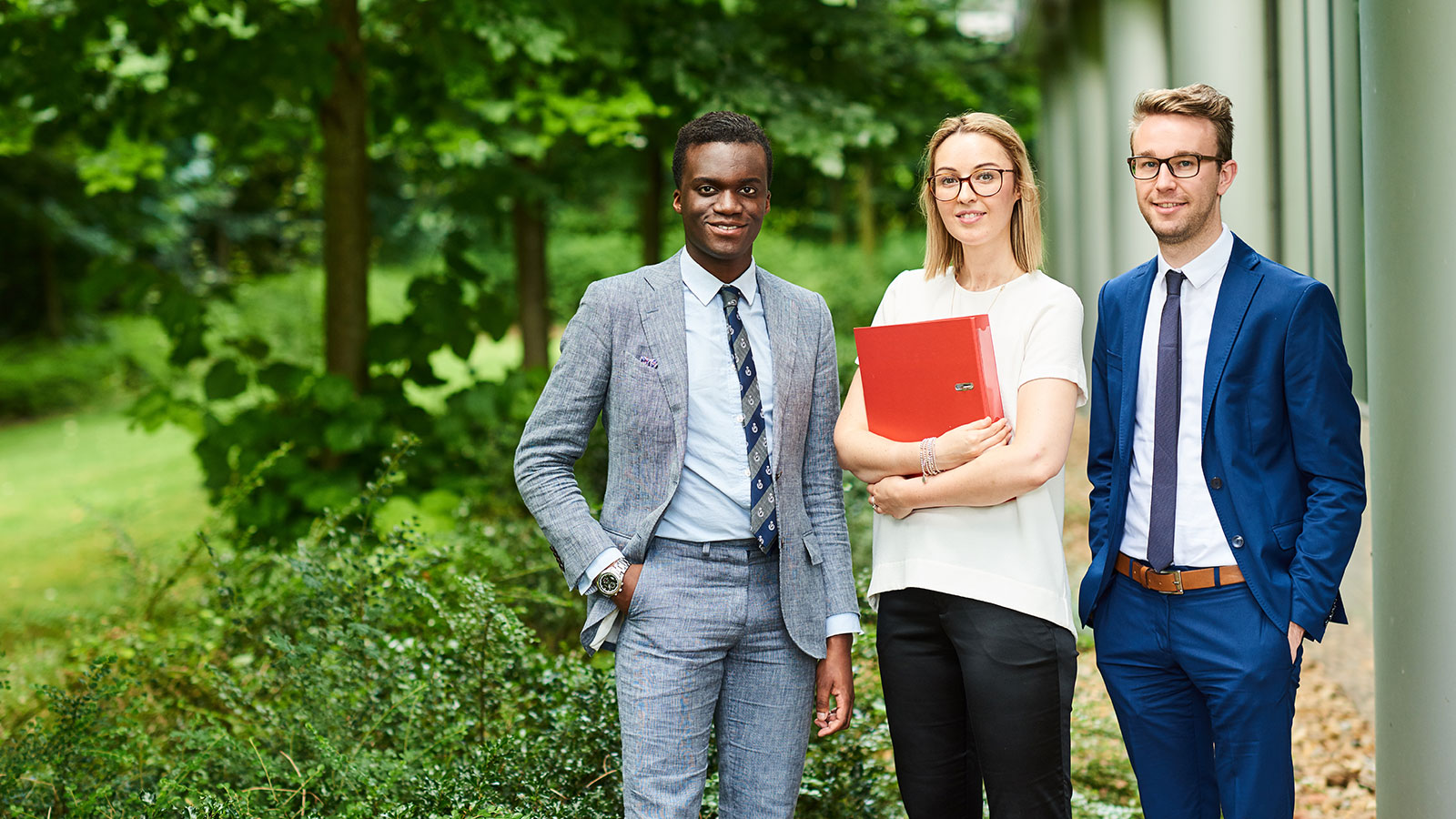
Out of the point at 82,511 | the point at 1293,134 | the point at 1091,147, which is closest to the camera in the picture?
the point at 1293,134

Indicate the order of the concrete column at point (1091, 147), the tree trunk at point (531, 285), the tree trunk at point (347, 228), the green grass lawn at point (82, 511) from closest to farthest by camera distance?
the tree trunk at point (347, 228) → the green grass lawn at point (82, 511) → the tree trunk at point (531, 285) → the concrete column at point (1091, 147)

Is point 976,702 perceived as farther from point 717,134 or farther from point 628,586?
point 717,134

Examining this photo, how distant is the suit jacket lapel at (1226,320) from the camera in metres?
2.51

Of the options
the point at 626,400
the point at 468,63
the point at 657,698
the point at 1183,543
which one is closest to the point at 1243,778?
the point at 1183,543

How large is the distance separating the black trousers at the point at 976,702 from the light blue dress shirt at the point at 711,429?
0.44 metres

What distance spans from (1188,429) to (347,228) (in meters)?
5.29

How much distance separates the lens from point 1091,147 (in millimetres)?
14320

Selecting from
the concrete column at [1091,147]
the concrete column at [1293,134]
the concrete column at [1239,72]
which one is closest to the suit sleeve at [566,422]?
the concrete column at [1239,72]

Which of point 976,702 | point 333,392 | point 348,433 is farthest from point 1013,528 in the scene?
point 333,392

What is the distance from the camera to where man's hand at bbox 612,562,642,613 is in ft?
8.18

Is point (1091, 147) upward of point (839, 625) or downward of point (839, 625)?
upward

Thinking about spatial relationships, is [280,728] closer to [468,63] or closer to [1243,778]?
[1243,778]

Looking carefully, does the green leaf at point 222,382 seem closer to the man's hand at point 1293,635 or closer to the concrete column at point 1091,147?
the man's hand at point 1293,635

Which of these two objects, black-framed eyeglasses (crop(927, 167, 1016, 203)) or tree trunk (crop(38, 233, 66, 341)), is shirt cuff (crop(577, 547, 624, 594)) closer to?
black-framed eyeglasses (crop(927, 167, 1016, 203))
